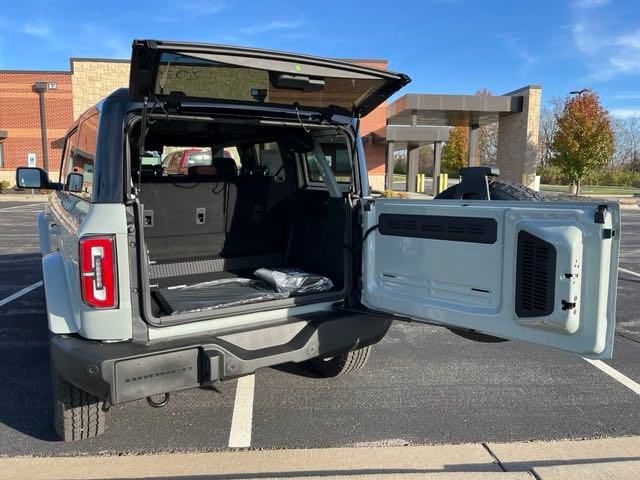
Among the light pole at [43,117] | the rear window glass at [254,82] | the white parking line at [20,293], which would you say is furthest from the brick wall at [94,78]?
the rear window glass at [254,82]

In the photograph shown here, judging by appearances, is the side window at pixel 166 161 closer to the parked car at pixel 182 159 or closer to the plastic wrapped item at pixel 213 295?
the parked car at pixel 182 159

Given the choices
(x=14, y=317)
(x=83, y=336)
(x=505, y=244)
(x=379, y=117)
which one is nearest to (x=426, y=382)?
(x=505, y=244)

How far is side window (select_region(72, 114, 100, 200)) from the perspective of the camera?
9.66ft

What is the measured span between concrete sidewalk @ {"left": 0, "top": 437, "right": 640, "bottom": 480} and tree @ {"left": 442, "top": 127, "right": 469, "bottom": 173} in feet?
157

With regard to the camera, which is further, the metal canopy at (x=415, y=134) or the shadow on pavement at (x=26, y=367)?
the metal canopy at (x=415, y=134)

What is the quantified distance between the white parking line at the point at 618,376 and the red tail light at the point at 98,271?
3566 mm

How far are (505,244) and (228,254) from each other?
2756mm

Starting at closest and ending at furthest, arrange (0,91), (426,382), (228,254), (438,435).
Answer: (438,435) < (426,382) < (228,254) < (0,91)

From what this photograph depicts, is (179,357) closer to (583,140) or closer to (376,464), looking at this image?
(376,464)

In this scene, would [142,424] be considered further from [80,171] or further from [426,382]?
[426,382]

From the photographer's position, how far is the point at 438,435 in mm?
3271

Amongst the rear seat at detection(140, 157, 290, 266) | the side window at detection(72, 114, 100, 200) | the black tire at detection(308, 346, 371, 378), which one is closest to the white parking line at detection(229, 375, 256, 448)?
the black tire at detection(308, 346, 371, 378)

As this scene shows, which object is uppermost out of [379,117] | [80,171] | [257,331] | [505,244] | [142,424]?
[379,117]

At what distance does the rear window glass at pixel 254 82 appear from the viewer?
2.73m
